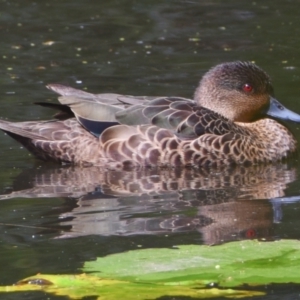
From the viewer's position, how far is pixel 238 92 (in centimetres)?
927

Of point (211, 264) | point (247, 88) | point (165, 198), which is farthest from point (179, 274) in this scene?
point (247, 88)

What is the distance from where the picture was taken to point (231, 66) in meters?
9.23

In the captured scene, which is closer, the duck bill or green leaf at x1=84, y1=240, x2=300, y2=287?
green leaf at x1=84, y1=240, x2=300, y2=287

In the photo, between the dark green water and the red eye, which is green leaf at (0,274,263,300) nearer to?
the dark green water

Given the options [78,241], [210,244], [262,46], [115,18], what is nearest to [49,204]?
[78,241]

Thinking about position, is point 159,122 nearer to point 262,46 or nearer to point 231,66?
point 231,66

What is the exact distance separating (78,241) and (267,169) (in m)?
2.78

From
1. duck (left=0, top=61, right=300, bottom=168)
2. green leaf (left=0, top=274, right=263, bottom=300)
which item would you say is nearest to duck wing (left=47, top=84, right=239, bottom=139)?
duck (left=0, top=61, right=300, bottom=168)

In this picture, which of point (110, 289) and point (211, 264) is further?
point (211, 264)

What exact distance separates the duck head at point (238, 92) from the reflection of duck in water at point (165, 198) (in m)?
0.74

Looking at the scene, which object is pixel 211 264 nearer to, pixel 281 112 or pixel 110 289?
pixel 110 289

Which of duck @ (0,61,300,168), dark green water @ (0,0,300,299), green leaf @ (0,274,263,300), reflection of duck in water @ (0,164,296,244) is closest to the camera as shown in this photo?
green leaf @ (0,274,263,300)

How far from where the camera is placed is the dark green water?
6.38 meters

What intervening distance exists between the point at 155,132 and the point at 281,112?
51.5 inches
